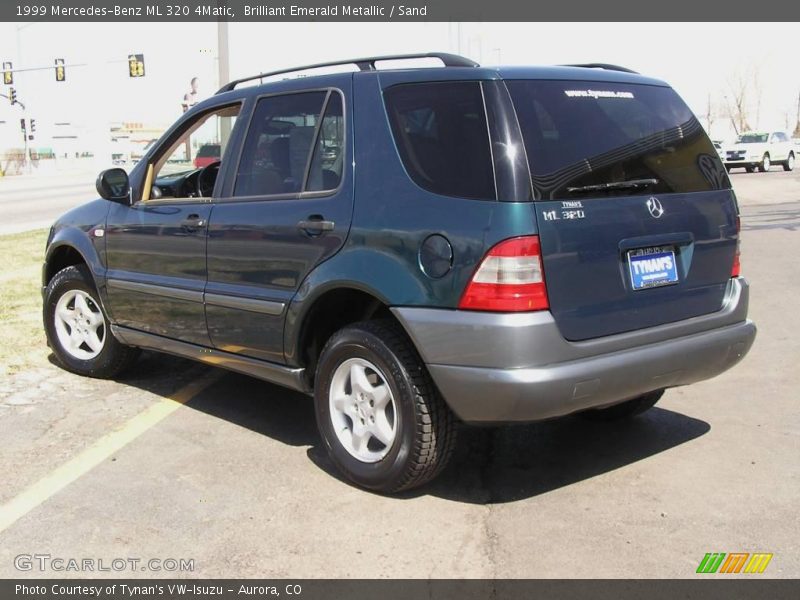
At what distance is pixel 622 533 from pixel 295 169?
7.83ft

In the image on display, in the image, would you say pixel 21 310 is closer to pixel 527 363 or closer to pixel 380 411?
pixel 380 411

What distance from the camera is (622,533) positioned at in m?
3.52

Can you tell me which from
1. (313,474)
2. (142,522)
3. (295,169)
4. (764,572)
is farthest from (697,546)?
(295,169)

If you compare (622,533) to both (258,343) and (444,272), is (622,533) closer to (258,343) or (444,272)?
(444,272)

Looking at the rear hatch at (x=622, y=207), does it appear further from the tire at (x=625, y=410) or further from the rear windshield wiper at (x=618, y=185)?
the tire at (x=625, y=410)

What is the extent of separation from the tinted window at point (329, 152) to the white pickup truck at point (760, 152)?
120 feet

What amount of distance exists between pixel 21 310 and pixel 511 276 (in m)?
5.96

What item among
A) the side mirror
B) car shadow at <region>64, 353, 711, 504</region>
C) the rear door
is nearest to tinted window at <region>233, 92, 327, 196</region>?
the rear door

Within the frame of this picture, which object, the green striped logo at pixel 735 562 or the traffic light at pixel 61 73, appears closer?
the green striped logo at pixel 735 562

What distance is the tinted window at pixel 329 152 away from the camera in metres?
4.14

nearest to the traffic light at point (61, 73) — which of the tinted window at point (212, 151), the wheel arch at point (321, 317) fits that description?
the tinted window at point (212, 151)

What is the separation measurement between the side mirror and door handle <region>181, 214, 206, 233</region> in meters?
0.75

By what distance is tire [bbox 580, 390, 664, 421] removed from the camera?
481 centimetres

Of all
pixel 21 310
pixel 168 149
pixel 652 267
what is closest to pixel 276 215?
pixel 168 149
